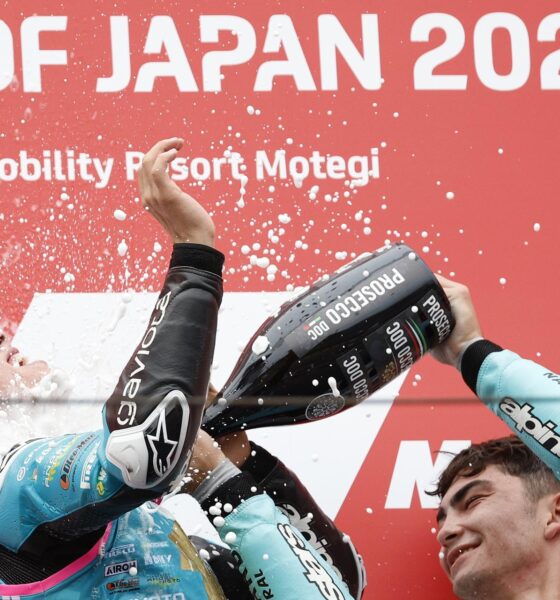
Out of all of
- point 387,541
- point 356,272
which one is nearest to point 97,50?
point 356,272

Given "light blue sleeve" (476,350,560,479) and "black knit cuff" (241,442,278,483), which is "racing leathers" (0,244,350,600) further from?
"light blue sleeve" (476,350,560,479)

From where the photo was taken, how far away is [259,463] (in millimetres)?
1314

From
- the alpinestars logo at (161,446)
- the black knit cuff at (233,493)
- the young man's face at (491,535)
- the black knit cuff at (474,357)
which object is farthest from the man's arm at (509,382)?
the alpinestars logo at (161,446)

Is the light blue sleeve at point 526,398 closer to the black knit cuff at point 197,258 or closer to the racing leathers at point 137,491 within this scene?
the racing leathers at point 137,491

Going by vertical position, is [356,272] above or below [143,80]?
below

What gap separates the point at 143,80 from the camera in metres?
1.61

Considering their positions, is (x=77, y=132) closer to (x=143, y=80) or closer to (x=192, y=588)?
(x=143, y=80)

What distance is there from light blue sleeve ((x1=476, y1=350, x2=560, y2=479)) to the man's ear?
204 mm

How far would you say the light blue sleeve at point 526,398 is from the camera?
127 cm

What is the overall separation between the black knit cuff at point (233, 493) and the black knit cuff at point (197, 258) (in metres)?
0.26

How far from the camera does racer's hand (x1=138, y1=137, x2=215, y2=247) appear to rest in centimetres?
105

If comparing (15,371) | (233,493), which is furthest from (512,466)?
(15,371)

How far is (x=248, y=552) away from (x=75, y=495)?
0.82 ft

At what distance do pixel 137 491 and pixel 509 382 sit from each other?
0.51 meters
